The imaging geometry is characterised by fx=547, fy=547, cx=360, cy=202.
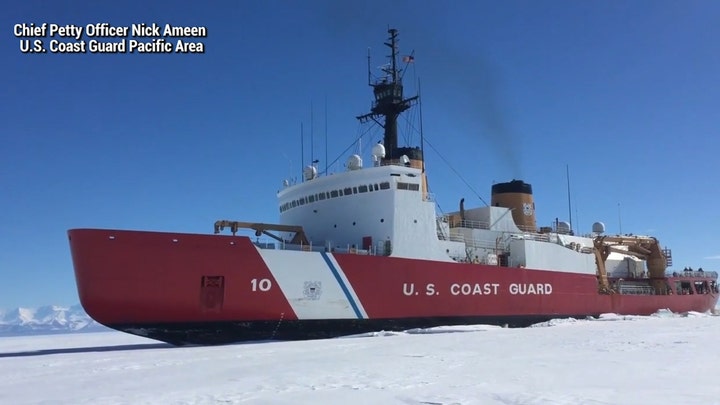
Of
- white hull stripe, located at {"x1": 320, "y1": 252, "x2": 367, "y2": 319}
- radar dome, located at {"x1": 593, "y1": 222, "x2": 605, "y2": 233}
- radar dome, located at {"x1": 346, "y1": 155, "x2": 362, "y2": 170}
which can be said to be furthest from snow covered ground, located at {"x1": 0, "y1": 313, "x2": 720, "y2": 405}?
radar dome, located at {"x1": 593, "y1": 222, "x2": 605, "y2": 233}

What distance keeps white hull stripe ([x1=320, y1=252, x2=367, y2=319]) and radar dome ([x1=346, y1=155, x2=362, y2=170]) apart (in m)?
4.13

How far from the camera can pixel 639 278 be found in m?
27.7

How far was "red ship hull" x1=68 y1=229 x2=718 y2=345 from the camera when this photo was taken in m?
13.0

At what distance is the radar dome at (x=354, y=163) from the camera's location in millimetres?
18316

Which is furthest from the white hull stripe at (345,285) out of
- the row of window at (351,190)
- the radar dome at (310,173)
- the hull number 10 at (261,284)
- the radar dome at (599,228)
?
the radar dome at (599,228)

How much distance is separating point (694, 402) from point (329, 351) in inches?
285

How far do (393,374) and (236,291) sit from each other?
7319 millimetres

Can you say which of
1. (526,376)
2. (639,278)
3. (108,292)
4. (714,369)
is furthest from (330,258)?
(639,278)

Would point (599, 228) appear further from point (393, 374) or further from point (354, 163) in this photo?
point (393, 374)

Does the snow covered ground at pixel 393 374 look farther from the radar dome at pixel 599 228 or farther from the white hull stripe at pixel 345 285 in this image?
the radar dome at pixel 599 228

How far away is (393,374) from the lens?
7746 millimetres

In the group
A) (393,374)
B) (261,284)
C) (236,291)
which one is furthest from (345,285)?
(393,374)

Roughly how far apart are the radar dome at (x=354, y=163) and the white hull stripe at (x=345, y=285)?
13.6 feet

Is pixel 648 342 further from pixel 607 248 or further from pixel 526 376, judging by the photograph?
pixel 607 248
